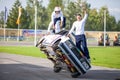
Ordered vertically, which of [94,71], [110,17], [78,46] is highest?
[110,17]

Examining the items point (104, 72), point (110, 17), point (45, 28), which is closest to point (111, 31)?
point (110, 17)

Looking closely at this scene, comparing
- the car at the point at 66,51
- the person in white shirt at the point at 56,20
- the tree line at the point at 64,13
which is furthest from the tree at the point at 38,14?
the car at the point at 66,51

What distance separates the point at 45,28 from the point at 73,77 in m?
0.88

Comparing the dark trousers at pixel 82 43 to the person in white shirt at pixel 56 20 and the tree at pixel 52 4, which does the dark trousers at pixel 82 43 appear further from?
the tree at pixel 52 4

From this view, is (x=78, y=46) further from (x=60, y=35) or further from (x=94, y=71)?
(x=94, y=71)

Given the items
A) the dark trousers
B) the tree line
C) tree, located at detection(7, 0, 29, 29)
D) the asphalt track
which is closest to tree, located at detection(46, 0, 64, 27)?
the tree line

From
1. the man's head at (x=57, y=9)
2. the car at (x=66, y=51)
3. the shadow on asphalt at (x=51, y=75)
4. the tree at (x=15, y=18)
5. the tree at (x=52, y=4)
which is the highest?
the tree at (x=52, y=4)

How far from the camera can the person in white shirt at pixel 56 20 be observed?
116 inches

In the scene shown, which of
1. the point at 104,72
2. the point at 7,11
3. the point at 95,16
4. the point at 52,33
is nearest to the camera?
the point at 7,11

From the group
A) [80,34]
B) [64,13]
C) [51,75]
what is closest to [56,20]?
[64,13]

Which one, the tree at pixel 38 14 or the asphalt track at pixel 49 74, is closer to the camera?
the tree at pixel 38 14

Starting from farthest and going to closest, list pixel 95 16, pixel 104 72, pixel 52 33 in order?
1. pixel 104 72
2. pixel 52 33
3. pixel 95 16

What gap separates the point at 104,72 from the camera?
159 inches

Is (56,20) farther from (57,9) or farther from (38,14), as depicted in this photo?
(38,14)
